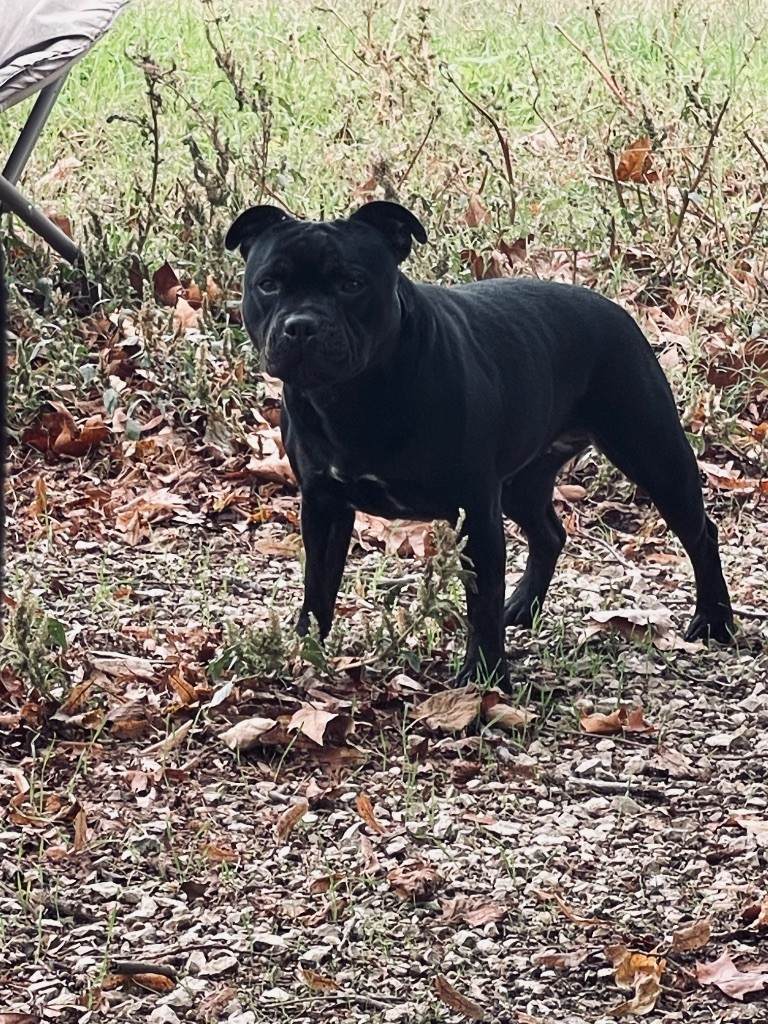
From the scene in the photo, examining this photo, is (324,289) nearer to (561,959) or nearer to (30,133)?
(561,959)

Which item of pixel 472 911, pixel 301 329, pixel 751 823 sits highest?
pixel 301 329

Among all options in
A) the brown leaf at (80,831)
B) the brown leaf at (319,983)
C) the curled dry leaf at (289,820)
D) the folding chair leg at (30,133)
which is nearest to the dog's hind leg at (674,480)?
the curled dry leaf at (289,820)

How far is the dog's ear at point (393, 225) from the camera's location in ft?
11.9

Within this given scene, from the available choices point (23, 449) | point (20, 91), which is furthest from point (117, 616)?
→ point (20, 91)

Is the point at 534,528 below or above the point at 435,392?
below

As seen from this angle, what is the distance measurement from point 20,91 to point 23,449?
128cm

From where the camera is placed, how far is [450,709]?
3740mm

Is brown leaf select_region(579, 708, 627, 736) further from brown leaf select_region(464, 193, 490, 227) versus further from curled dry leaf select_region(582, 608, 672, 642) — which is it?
brown leaf select_region(464, 193, 490, 227)

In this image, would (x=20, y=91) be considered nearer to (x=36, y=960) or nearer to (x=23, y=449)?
(x=23, y=449)

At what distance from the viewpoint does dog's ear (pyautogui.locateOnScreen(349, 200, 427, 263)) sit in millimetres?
3627

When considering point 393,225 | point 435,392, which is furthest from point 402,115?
point 435,392

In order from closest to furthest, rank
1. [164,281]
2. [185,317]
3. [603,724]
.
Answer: [603,724] < [185,317] < [164,281]

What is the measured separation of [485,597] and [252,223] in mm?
1055

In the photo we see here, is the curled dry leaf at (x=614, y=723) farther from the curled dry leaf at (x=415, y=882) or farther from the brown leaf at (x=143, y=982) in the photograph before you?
the brown leaf at (x=143, y=982)
